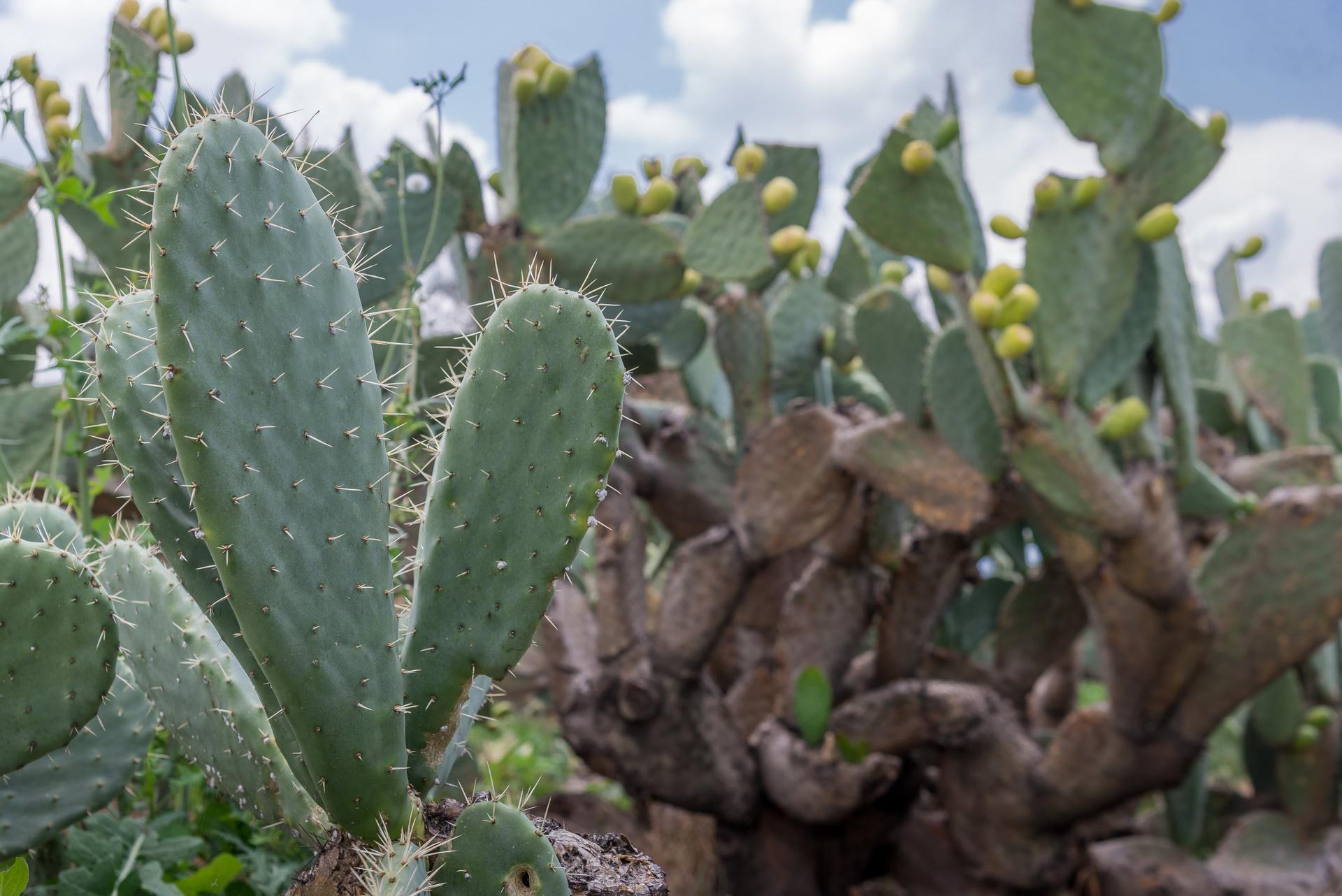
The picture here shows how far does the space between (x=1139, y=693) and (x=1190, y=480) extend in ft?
1.59

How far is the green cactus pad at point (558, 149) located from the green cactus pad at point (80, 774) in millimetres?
1318

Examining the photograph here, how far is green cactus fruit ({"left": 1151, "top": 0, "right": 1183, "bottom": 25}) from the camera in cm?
216

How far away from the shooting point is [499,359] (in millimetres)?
963

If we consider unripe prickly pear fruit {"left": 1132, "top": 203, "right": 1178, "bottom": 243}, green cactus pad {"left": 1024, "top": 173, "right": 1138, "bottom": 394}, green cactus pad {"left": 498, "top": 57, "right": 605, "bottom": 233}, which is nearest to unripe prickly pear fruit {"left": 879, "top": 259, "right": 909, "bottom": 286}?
green cactus pad {"left": 1024, "top": 173, "right": 1138, "bottom": 394}

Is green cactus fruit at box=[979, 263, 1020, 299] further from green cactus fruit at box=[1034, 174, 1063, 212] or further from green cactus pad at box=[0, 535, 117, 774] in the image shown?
green cactus pad at box=[0, 535, 117, 774]

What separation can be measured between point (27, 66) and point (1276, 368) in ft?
9.66

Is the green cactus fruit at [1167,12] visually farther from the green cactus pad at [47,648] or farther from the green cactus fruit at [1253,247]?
the green cactus pad at [47,648]

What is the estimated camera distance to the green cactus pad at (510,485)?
0.96m

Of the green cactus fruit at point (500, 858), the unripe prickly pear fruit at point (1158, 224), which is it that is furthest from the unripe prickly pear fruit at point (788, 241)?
the green cactus fruit at point (500, 858)

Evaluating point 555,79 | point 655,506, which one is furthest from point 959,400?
point 555,79

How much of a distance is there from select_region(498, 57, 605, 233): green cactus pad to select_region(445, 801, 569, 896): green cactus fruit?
1607mm

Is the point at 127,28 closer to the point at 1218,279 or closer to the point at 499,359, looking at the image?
the point at 499,359

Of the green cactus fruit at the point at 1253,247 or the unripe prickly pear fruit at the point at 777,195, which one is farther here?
the green cactus fruit at the point at 1253,247

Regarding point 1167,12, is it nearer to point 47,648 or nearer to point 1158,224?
point 1158,224
